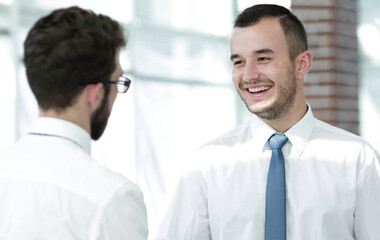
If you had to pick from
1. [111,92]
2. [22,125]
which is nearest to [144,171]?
[22,125]

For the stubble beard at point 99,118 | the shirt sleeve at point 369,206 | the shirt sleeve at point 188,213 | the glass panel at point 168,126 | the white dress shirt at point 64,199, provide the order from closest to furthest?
the white dress shirt at point 64,199
the stubble beard at point 99,118
the shirt sleeve at point 369,206
the shirt sleeve at point 188,213
the glass panel at point 168,126

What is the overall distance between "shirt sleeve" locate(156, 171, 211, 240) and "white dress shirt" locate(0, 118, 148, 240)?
80cm

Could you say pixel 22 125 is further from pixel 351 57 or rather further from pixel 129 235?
pixel 129 235

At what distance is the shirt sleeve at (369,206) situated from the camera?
6.72 ft

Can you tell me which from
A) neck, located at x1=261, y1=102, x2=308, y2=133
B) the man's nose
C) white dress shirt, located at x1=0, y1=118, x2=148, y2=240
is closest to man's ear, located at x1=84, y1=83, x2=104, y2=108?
white dress shirt, located at x1=0, y1=118, x2=148, y2=240

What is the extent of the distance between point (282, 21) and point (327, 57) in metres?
2.15

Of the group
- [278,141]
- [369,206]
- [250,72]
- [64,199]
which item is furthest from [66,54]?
[369,206]

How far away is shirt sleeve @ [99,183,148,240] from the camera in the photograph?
1311mm

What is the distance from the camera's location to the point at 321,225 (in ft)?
6.73

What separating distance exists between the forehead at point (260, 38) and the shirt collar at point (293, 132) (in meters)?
0.25

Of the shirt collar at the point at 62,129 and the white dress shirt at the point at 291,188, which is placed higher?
the shirt collar at the point at 62,129

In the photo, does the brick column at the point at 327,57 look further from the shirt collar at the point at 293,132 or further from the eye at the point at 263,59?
the eye at the point at 263,59

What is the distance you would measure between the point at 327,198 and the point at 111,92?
96 centimetres

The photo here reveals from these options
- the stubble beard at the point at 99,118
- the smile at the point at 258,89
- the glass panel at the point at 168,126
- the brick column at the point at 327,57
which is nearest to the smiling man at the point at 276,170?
the smile at the point at 258,89
